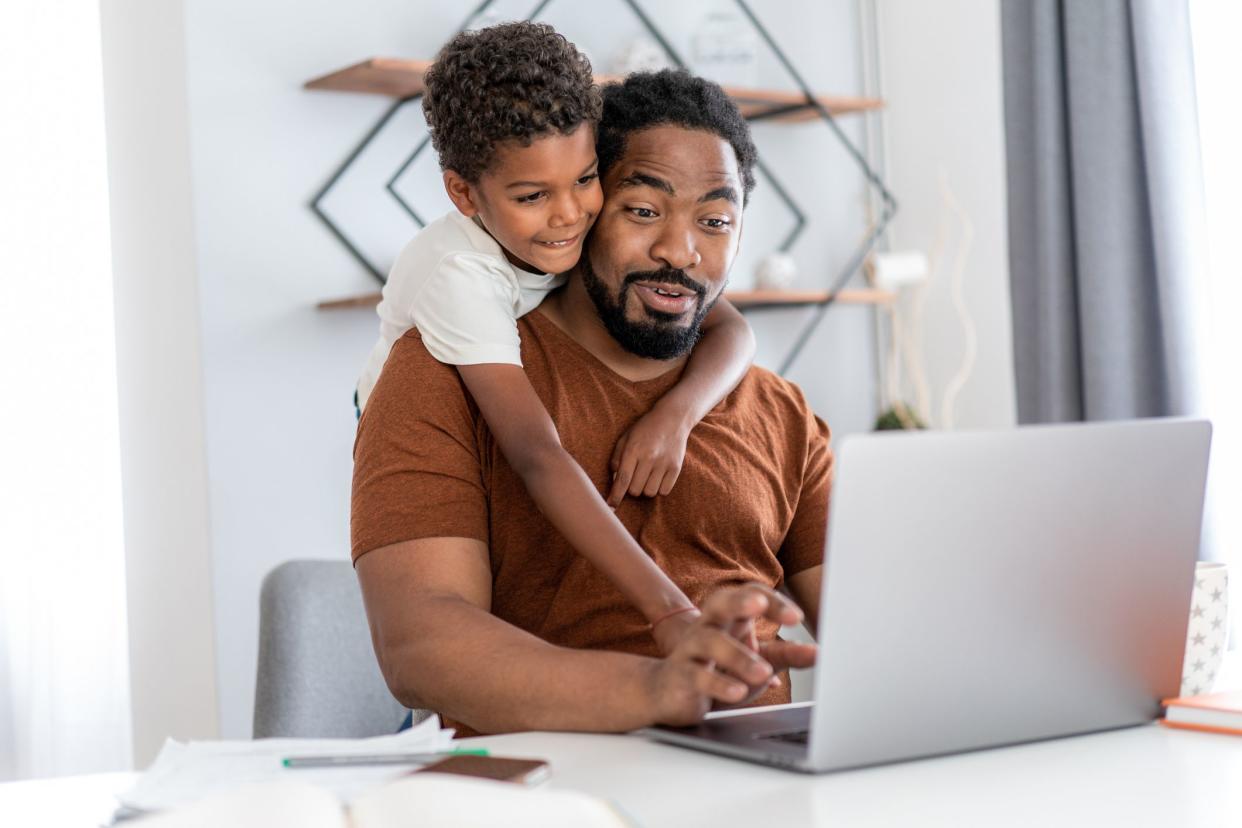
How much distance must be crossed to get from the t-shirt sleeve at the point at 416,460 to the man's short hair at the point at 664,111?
33 centimetres

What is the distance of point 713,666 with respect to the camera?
107 centimetres

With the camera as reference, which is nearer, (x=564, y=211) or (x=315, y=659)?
(x=564, y=211)

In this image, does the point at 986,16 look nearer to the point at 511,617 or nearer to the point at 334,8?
the point at 334,8

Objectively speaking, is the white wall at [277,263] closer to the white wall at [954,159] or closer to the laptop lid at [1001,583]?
the white wall at [954,159]

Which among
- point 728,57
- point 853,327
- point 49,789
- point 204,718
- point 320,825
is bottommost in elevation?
point 204,718

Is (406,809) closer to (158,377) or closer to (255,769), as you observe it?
(255,769)

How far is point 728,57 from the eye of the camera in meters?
3.33

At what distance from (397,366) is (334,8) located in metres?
1.67

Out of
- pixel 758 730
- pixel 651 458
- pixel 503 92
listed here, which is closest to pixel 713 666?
pixel 758 730

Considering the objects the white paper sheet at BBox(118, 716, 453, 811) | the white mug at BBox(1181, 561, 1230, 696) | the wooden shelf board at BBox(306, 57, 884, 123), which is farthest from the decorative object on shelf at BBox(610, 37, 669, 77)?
the white paper sheet at BBox(118, 716, 453, 811)

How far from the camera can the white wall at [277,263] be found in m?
2.80

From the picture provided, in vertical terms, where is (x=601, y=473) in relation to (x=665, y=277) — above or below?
below

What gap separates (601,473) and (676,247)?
27 cm

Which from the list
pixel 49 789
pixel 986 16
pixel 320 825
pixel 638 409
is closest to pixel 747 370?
pixel 638 409
